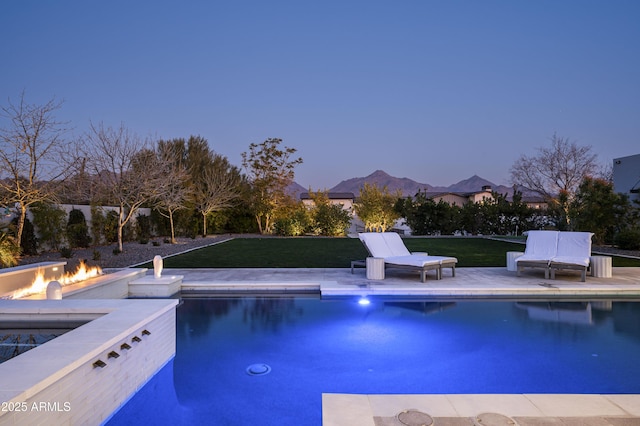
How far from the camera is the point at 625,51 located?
1653 centimetres

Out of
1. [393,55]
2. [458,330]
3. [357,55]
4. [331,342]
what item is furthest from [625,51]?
[331,342]

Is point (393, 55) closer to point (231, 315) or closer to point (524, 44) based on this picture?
point (524, 44)

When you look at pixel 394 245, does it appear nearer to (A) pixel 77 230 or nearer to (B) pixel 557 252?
(B) pixel 557 252

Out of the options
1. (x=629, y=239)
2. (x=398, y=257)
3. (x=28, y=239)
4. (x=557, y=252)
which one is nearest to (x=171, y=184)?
(x=28, y=239)

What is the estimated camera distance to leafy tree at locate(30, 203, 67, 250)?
39.7 feet

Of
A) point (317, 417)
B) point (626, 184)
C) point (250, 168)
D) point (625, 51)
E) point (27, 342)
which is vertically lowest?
point (317, 417)

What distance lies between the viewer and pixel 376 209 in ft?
71.6

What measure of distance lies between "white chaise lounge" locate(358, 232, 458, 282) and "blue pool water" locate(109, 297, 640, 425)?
3.54 ft

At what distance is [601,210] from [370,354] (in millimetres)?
12486

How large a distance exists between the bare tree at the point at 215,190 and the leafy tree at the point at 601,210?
50.8 feet

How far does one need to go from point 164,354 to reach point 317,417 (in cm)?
186

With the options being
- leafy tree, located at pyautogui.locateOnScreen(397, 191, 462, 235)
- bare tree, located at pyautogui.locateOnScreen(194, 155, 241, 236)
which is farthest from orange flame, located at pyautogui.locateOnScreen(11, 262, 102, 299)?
leafy tree, located at pyautogui.locateOnScreen(397, 191, 462, 235)

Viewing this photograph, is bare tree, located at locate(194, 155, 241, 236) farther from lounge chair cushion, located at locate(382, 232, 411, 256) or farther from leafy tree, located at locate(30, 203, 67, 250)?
lounge chair cushion, located at locate(382, 232, 411, 256)

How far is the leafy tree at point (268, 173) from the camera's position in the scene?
23281mm
